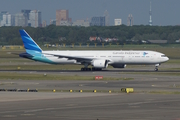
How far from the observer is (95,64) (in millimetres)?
84188

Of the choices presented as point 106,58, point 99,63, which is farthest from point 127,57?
point 99,63

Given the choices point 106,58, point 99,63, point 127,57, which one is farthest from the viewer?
point 106,58

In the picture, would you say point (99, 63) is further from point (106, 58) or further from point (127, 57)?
point (127, 57)

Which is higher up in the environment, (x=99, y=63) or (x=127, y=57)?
(x=127, y=57)

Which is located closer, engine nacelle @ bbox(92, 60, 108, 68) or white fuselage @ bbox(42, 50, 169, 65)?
engine nacelle @ bbox(92, 60, 108, 68)

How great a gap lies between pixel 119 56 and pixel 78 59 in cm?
752

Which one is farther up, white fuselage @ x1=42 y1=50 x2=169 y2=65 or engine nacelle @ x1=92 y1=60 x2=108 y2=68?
white fuselage @ x1=42 y1=50 x2=169 y2=65

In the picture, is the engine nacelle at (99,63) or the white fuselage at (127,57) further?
the white fuselage at (127,57)

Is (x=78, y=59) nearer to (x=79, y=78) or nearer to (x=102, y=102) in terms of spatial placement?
(x=79, y=78)

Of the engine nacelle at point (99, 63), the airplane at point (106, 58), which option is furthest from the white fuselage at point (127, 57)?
the engine nacelle at point (99, 63)

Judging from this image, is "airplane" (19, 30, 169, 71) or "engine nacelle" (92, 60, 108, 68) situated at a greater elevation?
"airplane" (19, 30, 169, 71)

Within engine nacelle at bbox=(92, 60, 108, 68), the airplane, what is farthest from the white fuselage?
engine nacelle at bbox=(92, 60, 108, 68)

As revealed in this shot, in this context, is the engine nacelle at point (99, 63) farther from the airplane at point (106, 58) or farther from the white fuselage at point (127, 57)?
the white fuselage at point (127, 57)

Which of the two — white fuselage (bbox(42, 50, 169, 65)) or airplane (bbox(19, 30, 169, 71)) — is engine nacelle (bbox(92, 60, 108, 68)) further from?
white fuselage (bbox(42, 50, 169, 65))
